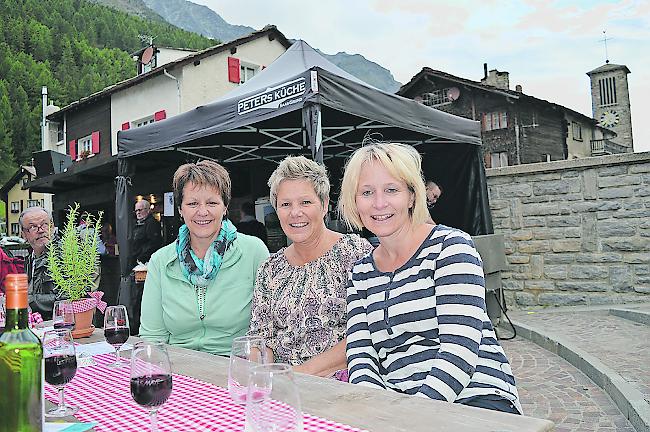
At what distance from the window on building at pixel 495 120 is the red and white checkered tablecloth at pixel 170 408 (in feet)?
85.5

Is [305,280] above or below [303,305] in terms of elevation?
above

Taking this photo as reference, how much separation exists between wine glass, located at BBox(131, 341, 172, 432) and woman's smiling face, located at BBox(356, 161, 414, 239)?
94cm

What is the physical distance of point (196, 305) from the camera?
2365 mm

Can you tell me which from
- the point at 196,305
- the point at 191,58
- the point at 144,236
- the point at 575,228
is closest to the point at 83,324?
the point at 196,305

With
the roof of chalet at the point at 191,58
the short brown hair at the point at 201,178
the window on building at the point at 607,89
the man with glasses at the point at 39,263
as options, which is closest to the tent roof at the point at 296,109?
the man with glasses at the point at 39,263

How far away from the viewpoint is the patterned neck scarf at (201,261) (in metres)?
2.39

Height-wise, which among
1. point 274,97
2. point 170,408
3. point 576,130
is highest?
point 576,130

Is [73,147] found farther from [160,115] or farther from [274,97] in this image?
[274,97]

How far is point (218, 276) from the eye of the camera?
2.44 m

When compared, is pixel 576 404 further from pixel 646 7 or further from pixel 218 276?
pixel 646 7

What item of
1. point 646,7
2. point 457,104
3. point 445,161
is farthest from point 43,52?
point 445,161

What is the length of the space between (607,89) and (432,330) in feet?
194

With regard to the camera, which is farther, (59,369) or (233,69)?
(233,69)

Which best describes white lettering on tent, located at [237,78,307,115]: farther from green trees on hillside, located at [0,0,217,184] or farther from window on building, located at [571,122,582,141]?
green trees on hillside, located at [0,0,217,184]
